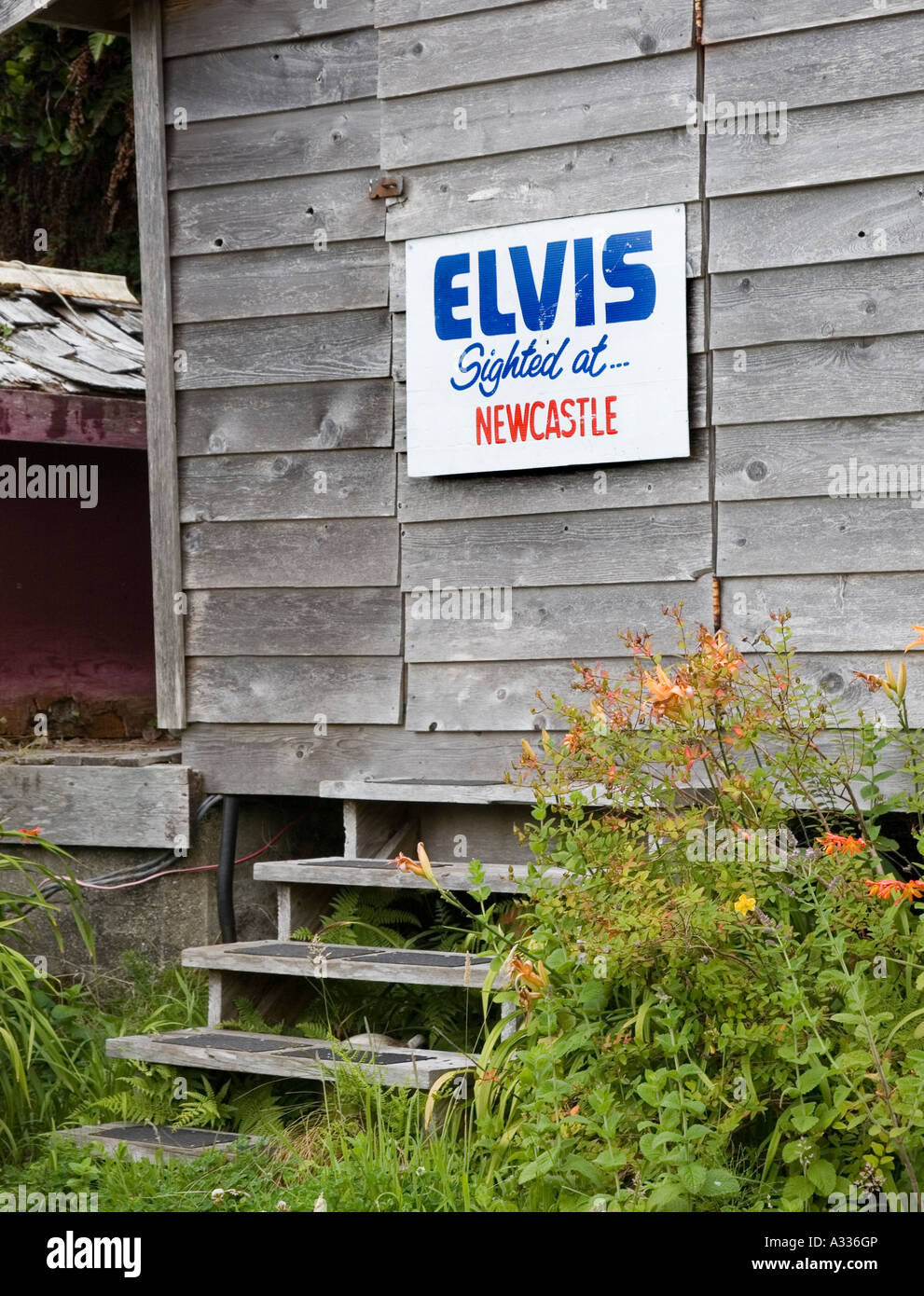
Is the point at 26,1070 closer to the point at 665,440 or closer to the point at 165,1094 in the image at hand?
the point at 165,1094

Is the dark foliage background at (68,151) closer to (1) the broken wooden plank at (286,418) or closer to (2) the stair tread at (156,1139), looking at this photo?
(1) the broken wooden plank at (286,418)

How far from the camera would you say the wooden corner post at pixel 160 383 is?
6016 mm

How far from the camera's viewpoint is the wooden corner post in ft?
19.7

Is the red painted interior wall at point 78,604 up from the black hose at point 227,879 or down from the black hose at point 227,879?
up

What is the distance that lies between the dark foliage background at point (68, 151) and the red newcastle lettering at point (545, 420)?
16.1 feet

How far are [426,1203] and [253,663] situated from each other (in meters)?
2.79

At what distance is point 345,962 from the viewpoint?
4625 millimetres

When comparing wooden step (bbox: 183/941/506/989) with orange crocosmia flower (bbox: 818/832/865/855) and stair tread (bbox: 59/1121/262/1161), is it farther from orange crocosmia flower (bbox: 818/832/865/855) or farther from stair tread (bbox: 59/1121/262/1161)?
orange crocosmia flower (bbox: 818/832/865/855)

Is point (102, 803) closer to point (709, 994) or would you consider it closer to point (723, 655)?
point (723, 655)

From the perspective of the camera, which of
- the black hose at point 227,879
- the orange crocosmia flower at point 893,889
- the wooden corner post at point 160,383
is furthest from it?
the wooden corner post at point 160,383

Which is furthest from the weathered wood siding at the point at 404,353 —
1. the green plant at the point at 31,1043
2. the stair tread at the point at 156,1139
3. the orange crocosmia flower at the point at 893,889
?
the stair tread at the point at 156,1139

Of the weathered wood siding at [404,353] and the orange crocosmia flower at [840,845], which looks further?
the weathered wood siding at [404,353]

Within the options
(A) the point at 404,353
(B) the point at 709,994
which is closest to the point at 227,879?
(A) the point at 404,353

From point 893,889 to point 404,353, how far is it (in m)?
3.05
